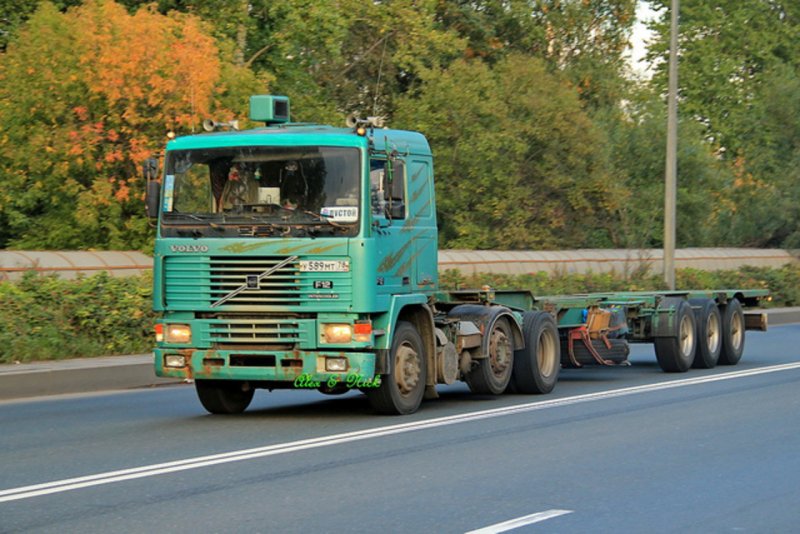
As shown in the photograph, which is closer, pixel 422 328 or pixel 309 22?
pixel 422 328

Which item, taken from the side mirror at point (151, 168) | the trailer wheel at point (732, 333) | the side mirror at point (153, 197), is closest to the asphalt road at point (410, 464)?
the side mirror at point (153, 197)

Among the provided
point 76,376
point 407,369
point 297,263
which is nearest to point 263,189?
point 297,263

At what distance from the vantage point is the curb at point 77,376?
16531 mm

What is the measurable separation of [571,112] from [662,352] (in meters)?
20.1

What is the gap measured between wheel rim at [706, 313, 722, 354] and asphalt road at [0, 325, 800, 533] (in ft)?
12.4

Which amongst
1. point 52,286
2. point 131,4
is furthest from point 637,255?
point 52,286

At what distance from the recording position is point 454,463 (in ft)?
35.4

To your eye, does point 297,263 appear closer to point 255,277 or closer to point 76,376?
point 255,277

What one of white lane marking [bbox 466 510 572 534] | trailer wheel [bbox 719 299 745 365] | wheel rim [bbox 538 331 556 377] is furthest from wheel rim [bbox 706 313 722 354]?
white lane marking [bbox 466 510 572 534]

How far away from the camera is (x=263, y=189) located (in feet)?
44.6

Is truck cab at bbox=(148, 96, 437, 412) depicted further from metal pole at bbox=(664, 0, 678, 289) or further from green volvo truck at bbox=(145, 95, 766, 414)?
metal pole at bbox=(664, 0, 678, 289)

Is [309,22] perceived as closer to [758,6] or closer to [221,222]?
[221,222]

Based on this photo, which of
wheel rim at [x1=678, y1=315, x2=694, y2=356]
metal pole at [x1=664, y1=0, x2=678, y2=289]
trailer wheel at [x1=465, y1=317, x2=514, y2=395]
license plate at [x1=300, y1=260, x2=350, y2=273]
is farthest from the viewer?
metal pole at [x1=664, y1=0, x2=678, y2=289]

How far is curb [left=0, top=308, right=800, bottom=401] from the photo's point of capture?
16.5m
